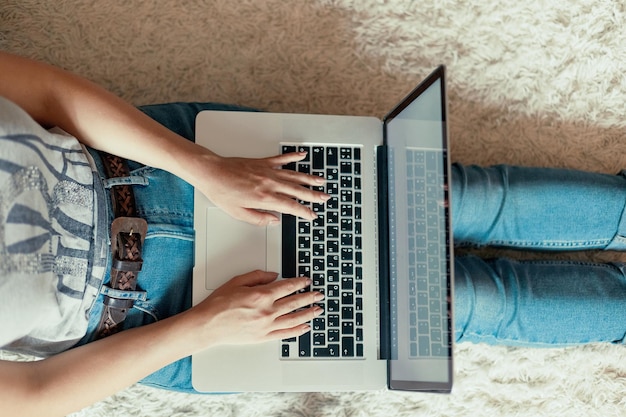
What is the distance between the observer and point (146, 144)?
2.51 ft

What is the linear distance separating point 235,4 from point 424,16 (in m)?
0.37

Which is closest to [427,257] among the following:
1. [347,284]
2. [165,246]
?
[347,284]

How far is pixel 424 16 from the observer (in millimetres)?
1104

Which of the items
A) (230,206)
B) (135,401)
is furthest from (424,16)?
(135,401)

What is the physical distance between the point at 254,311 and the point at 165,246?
0.55 feet

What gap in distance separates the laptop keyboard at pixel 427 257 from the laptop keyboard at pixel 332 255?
9 centimetres

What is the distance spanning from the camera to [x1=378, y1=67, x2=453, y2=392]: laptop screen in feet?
2.38

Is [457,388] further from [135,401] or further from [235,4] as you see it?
[235,4]

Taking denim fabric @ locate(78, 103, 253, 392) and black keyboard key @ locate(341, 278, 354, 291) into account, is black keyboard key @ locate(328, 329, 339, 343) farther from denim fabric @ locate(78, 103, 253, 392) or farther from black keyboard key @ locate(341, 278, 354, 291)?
denim fabric @ locate(78, 103, 253, 392)

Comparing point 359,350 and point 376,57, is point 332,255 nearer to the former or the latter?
point 359,350

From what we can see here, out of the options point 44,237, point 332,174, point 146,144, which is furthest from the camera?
point 332,174

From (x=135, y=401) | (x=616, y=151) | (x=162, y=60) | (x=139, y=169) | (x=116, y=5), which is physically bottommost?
(x=135, y=401)

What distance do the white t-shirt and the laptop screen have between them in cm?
42

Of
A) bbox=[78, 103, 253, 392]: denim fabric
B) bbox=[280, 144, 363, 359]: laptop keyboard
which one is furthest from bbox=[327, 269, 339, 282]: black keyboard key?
bbox=[78, 103, 253, 392]: denim fabric
